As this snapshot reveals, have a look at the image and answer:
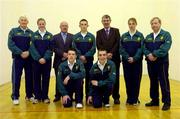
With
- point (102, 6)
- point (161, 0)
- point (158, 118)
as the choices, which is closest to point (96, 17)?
point (102, 6)

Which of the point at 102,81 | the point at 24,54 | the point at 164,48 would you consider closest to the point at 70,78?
the point at 102,81

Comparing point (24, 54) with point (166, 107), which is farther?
point (24, 54)

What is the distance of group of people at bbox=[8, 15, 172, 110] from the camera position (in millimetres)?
5082

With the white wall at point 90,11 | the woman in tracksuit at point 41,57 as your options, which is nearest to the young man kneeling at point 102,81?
the woman in tracksuit at point 41,57

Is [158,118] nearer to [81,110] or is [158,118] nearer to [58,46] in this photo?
[81,110]

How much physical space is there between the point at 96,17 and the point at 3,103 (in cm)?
600

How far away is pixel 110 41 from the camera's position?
216 inches

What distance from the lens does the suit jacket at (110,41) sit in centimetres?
547

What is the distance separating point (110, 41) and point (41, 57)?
1.16 m

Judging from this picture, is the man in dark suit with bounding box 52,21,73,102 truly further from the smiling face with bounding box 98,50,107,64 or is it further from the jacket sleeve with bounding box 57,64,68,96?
the smiling face with bounding box 98,50,107,64

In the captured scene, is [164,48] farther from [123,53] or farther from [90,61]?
[90,61]

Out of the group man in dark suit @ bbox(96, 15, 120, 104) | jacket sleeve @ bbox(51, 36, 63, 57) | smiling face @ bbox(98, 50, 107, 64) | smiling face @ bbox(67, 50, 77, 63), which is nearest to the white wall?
jacket sleeve @ bbox(51, 36, 63, 57)

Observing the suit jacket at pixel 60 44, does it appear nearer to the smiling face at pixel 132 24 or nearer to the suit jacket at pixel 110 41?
the suit jacket at pixel 110 41

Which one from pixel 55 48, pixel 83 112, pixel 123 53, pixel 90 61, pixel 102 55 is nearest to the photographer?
pixel 83 112
